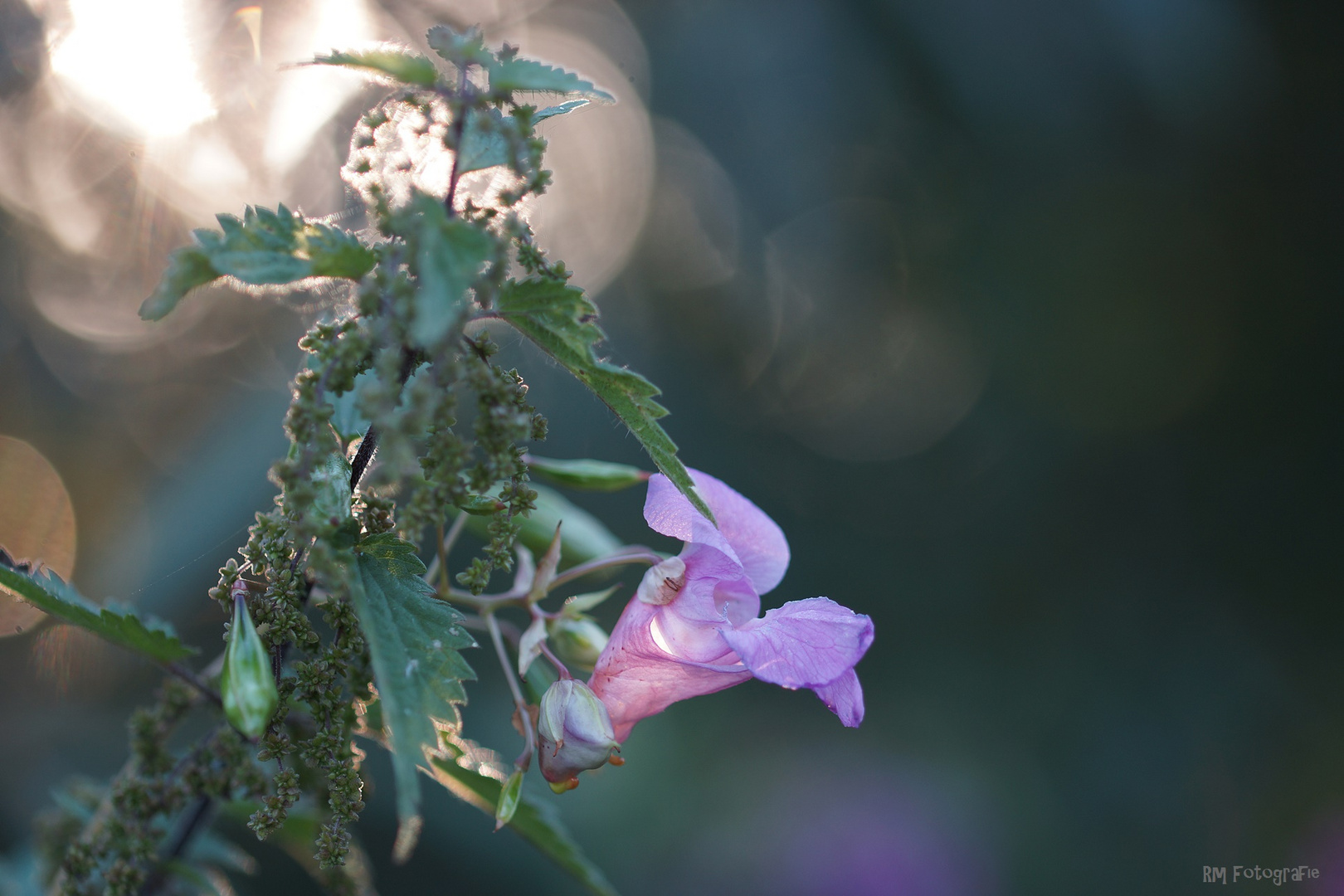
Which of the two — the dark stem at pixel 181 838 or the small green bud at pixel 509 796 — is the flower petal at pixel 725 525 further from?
the dark stem at pixel 181 838

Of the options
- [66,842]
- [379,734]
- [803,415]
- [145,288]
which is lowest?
[66,842]

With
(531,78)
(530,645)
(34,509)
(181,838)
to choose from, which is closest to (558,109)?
(531,78)

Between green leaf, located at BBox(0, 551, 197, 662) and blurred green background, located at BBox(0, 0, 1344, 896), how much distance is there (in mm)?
1376

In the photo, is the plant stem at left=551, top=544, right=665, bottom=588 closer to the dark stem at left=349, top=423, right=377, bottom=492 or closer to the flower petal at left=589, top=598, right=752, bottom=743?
the flower petal at left=589, top=598, right=752, bottom=743

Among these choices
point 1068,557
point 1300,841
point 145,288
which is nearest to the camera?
point 145,288

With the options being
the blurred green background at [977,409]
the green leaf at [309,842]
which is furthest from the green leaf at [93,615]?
the blurred green background at [977,409]

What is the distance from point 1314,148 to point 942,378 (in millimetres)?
1217

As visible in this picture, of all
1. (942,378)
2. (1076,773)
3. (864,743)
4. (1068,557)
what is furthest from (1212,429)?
(864,743)

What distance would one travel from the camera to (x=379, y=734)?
602 mm

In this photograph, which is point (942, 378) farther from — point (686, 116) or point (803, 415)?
point (686, 116)

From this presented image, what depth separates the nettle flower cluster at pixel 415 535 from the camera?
1.13 feet

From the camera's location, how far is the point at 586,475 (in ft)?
2.15

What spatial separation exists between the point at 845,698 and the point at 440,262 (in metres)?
0.30

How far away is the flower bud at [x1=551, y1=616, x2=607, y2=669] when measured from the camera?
0.58m
